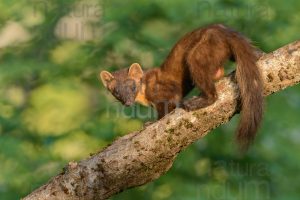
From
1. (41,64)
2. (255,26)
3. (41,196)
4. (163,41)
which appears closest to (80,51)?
(41,64)

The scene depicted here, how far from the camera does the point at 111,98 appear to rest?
10.1 metres

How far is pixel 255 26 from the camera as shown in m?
10.6

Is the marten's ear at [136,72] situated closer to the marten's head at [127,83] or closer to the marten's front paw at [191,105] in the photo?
the marten's head at [127,83]

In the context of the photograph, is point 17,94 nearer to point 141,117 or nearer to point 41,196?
point 141,117

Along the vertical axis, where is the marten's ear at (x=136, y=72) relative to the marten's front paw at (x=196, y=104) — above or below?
below

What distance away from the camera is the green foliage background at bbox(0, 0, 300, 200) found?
9.66 m

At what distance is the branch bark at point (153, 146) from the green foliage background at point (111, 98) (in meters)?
3.12

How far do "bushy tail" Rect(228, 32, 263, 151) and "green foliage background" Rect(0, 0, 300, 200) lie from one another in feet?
10.9

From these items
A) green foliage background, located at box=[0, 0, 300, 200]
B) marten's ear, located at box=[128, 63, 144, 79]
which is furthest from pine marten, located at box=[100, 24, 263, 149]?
green foliage background, located at box=[0, 0, 300, 200]

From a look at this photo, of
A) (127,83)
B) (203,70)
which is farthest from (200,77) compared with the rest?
(127,83)

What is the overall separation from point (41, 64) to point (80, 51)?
59 centimetres

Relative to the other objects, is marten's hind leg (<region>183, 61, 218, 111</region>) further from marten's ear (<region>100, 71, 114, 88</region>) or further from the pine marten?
marten's ear (<region>100, 71, 114, 88</region>)

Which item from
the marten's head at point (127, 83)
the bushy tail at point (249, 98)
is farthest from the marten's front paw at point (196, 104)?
the marten's head at point (127, 83)

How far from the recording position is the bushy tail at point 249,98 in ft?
18.6
